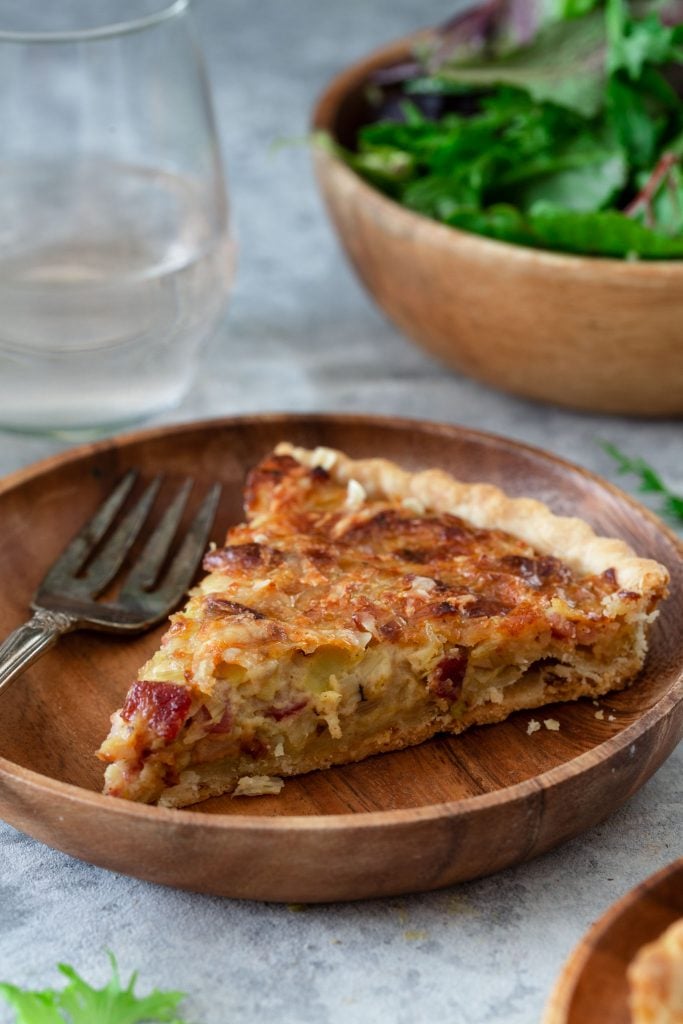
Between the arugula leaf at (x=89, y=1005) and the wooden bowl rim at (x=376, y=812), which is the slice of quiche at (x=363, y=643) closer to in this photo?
the wooden bowl rim at (x=376, y=812)

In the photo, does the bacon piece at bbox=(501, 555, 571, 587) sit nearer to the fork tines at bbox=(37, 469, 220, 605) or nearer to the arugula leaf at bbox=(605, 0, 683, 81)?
the fork tines at bbox=(37, 469, 220, 605)

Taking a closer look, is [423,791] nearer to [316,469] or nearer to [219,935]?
[219,935]

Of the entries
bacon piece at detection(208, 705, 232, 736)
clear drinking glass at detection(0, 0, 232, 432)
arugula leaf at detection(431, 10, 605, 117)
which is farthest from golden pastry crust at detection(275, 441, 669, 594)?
Answer: arugula leaf at detection(431, 10, 605, 117)

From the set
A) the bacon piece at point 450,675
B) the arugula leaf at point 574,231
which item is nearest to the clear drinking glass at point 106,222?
the arugula leaf at point 574,231

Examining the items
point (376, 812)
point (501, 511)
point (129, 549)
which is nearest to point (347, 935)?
point (376, 812)

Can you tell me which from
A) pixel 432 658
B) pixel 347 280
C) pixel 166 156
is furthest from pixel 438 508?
pixel 347 280

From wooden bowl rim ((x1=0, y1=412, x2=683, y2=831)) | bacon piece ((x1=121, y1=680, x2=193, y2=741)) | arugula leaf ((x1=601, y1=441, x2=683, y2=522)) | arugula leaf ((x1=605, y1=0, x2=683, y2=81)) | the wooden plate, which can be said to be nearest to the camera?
the wooden plate

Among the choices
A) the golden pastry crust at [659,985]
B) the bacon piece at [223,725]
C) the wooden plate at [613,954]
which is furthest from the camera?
the bacon piece at [223,725]
